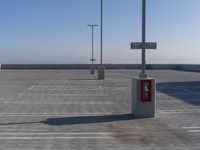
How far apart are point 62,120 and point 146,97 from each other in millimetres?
2860

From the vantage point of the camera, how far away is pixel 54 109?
19.5 m

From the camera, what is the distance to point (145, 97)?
55.3 feet

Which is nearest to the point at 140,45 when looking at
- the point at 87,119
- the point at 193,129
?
the point at 87,119

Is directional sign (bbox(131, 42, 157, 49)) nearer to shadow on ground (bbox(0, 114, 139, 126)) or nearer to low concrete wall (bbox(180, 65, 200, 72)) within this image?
shadow on ground (bbox(0, 114, 139, 126))

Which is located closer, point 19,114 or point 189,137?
point 189,137

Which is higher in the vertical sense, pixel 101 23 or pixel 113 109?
pixel 101 23

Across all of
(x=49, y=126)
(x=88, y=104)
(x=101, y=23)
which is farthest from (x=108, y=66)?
(x=49, y=126)

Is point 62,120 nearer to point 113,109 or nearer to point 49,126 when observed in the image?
point 49,126

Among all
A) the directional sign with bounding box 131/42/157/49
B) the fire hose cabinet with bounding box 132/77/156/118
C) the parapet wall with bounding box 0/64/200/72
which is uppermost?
the directional sign with bounding box 131/42/157/49

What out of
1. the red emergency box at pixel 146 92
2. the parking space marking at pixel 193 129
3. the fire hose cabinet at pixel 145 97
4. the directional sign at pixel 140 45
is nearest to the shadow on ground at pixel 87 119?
the fire hose cabinet at pixel 145 97

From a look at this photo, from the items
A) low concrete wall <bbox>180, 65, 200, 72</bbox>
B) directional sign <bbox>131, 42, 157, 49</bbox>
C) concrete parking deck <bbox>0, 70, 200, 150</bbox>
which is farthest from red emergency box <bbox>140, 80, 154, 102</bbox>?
low concrete wall <bbox>180, 65, 200, 72</bbox>

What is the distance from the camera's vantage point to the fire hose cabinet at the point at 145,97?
664 inches

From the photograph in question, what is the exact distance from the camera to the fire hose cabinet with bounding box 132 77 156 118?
16859 millimetres

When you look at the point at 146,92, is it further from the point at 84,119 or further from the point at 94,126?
the point at 94,126
